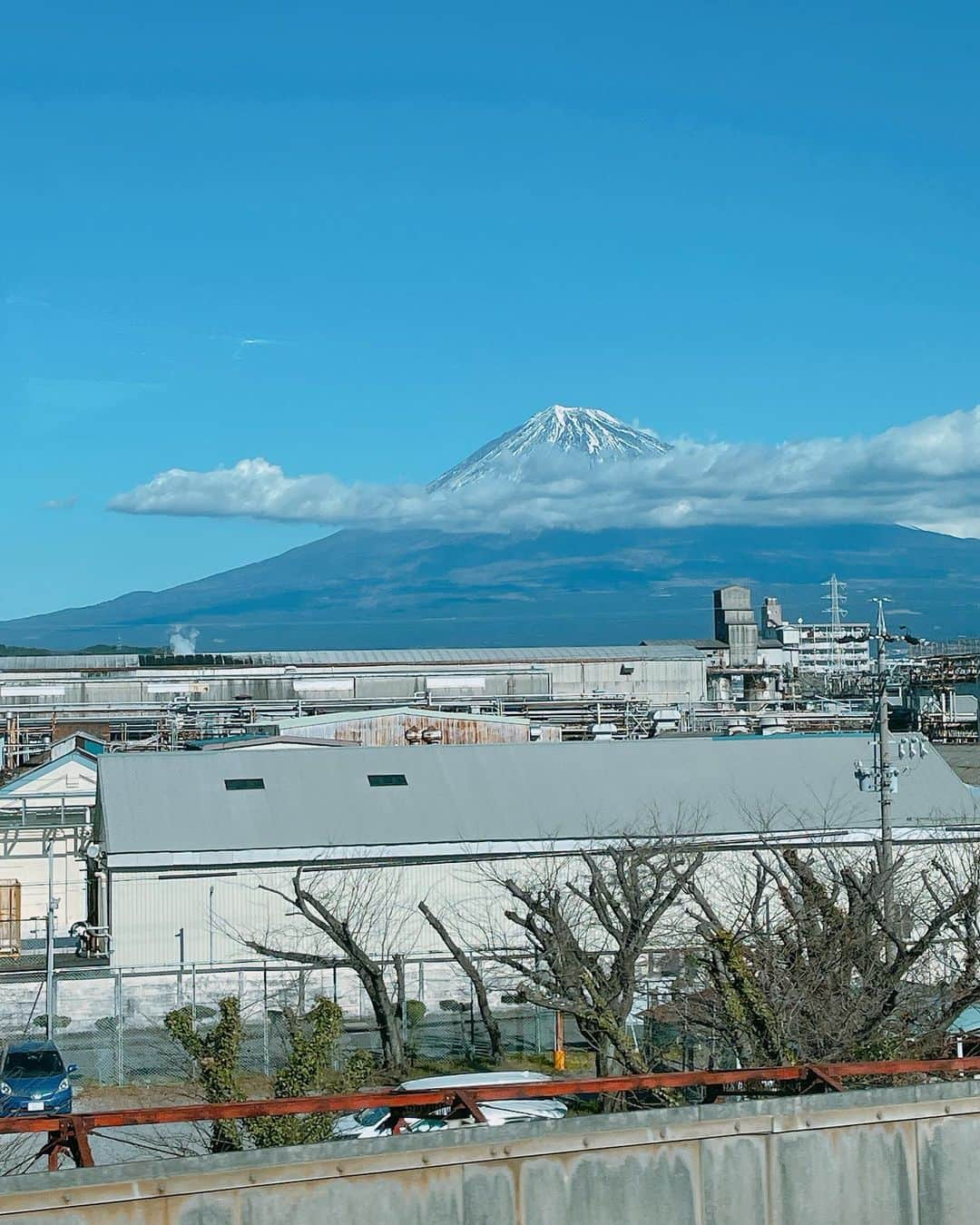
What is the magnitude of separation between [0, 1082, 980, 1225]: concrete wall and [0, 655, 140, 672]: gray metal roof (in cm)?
6911

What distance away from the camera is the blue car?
19.1 m

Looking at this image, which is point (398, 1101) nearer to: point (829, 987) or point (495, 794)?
point (829, 987)

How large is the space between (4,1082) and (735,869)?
16.1m

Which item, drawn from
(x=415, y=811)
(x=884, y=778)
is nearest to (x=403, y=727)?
(x=415, y=811)

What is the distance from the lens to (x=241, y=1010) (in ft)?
83.6

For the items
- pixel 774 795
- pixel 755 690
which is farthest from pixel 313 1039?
pixel 755 690

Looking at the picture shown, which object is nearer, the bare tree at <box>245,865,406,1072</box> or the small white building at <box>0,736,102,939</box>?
the bare tree at <box>245,865,406,1072</box>

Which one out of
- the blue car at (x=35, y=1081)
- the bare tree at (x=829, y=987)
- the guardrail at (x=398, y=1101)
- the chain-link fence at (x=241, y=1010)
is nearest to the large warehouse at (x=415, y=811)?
the chain-link fence at (x=241, y=1010)

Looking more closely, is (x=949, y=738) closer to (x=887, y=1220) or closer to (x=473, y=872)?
(x=473, y=872)

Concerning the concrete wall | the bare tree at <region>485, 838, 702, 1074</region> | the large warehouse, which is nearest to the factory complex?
the large warehouse

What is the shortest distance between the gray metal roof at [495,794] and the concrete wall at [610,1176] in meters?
22.8

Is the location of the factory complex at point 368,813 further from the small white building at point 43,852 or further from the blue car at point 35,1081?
the blue car at point 35,1081

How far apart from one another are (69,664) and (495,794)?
181ft

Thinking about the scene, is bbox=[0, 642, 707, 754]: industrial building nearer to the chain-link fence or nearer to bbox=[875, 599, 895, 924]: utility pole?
the chain-link fence
